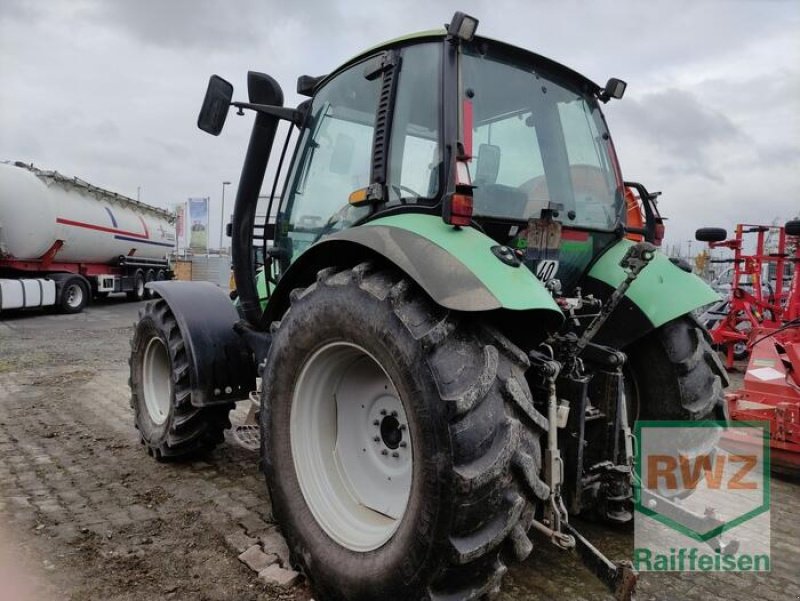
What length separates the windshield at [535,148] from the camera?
107 inches

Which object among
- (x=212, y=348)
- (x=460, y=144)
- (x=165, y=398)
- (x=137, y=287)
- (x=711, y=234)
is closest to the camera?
(x=460, y=144)

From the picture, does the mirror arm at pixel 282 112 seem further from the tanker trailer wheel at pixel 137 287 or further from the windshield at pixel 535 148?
the tanker trailer wheel at pixel 137 287

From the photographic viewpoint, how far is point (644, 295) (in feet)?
10.1

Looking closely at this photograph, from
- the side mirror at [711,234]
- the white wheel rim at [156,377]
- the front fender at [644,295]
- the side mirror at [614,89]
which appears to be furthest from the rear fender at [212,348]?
the side mirror at [711,234]

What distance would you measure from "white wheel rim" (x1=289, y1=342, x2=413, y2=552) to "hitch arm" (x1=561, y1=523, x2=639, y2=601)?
777 mm

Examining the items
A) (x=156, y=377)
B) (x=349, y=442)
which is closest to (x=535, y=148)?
(x=349, y=442)

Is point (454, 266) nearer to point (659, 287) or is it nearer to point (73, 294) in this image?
point (659, 287)

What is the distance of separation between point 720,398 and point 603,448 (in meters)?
0.95

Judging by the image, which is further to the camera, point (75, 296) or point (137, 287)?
point (137, 287)

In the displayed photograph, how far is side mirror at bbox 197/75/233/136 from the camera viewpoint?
3354 mm

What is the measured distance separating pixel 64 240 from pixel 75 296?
171 cm

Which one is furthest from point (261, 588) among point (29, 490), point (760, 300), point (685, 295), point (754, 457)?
point (760, 300)

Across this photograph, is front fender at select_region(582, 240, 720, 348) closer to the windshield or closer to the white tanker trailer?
the windshield

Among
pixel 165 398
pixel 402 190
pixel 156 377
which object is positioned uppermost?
pixel 402 190
